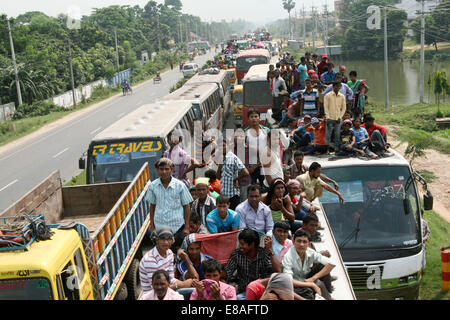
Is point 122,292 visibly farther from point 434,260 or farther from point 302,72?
point 302,72

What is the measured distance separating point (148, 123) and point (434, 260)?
691 centimetres

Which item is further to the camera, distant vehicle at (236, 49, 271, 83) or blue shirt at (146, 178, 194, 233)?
distant vehicle at (236, 49, 271, 83)

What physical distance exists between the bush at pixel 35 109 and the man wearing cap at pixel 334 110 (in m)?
33.2

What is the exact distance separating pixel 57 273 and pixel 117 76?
57.8m

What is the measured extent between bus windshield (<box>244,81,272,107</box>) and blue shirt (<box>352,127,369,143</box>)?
8.63 meters

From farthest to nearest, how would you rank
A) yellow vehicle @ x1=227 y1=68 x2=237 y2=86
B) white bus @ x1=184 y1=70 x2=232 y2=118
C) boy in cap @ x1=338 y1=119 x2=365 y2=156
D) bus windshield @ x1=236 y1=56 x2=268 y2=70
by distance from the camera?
yellow vehicle @ x1=227 y1=68 x2=237 y2=86, bus windshield @ x1=236 y1=56 x2=268 y2=70, white bus @ x1=184 y1=70 x2=232 y2=118, boy in cap @ x1=338 y1=119 x2=365 y2=156

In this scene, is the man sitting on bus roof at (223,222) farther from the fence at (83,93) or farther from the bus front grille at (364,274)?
the fence at (83,93)

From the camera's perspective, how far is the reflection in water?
46.6 m

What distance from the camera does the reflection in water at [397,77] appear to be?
4662cm

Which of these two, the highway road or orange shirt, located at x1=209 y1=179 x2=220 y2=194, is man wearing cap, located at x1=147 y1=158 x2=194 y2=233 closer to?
orange shirt, located at x1=209 y1=179 x2=220 y2=194

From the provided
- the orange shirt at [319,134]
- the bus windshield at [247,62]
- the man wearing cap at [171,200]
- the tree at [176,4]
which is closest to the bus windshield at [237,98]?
the bus windshield at [247,62]

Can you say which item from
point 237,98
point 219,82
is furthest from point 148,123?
point 219,82

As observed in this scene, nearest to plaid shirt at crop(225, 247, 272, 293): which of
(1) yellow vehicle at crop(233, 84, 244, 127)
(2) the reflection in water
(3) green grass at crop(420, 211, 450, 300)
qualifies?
(3) green grass at crop(420, 211, 450, 300)
